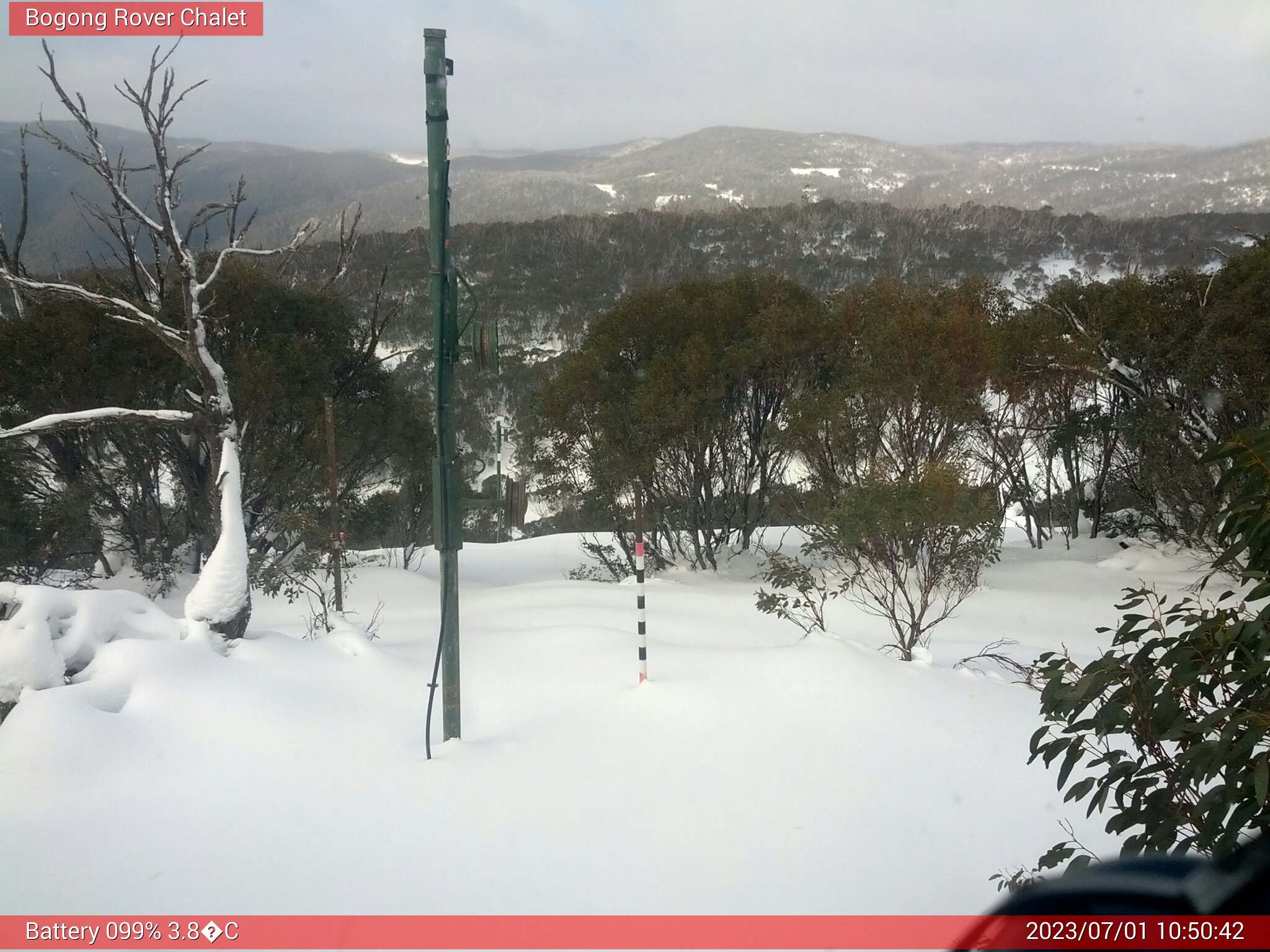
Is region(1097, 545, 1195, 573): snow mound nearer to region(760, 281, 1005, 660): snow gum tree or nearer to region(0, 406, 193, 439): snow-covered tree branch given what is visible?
region(760, 281, 1005, 660): snow gum tree

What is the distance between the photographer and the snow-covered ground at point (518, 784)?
3.29 m

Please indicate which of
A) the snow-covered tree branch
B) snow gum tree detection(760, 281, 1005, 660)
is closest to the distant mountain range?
the snow-covered tree branch

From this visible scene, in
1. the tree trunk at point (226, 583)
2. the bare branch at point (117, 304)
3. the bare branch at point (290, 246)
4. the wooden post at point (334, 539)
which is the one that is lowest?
the wooden post at point (334, 539)

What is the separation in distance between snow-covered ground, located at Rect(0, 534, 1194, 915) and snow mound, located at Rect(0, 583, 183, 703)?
0.05 m

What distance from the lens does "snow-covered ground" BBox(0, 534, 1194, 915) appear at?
130 inches

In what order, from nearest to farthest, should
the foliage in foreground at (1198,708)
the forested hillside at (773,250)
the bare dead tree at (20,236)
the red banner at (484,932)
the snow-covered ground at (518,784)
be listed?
1. the foliage in foreground at (1198,708)
2. the red banner at (484,932)
3. the snow-covered ground at (518,784)
4. the bare dead tree at (20,236)
5. the forested hillside at (773,250)

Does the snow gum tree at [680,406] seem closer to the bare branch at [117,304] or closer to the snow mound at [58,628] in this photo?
the bare branch at [117,304]

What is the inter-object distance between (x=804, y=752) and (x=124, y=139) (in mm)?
8637

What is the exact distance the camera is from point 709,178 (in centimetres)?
5428

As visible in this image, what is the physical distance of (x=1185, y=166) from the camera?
125 ft

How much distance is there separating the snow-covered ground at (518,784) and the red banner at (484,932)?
0.07m

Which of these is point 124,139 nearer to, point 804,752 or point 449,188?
point 449,188

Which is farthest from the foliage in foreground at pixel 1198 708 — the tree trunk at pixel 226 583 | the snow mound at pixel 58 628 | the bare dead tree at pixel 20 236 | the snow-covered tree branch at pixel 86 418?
the bare dead tree at pixel 20 236

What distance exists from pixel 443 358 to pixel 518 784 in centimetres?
226
